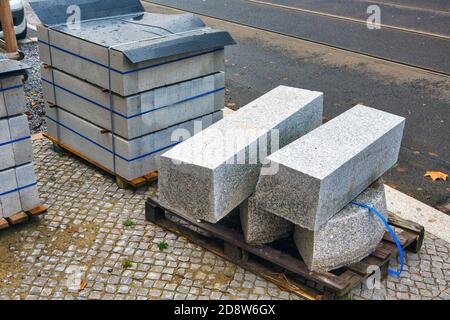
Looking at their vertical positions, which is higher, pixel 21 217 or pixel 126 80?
pixel 126 80

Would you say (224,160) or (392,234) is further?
(392,234)

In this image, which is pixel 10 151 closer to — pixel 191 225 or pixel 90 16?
pixel 191 225

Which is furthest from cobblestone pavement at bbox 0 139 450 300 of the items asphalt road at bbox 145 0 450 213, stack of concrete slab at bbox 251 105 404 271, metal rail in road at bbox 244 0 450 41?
metal rail in road at bbox 244 0 450 41

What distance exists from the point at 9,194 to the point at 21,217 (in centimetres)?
25

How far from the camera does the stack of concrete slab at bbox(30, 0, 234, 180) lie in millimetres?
5648

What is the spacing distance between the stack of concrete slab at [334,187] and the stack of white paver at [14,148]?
2.23m

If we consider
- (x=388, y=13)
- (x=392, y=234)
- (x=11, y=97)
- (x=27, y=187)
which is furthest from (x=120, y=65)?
(x=388, y=13)

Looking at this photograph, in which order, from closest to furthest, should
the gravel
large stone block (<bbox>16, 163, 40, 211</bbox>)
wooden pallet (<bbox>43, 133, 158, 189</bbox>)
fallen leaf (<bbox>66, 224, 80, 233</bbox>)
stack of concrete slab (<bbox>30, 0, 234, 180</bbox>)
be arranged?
large stone block (<bbox>16, 163, 40, 211</bbox>), fallen leaf (<bbox>66, 224, 80, 233</bbox>), stack of concrete slab (<bbox>30, 0, 234, 180</bbox>), wooden pallet (<bbox>43, 133, 158, 189</bbox>), the gravel

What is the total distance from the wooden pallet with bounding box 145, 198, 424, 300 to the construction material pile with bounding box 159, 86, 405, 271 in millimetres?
91

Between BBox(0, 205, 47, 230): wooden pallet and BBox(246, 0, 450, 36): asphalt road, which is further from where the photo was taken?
BBox(246, 0, 450, 36): asphalt road

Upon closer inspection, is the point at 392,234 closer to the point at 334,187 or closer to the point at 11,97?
the point at 334,187

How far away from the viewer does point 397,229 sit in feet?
17.3

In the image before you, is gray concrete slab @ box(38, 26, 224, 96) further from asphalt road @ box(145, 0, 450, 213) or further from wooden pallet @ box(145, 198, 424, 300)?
asphalt road @ box(145, 0, 450, 213)

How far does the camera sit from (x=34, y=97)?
8734 millimetres
